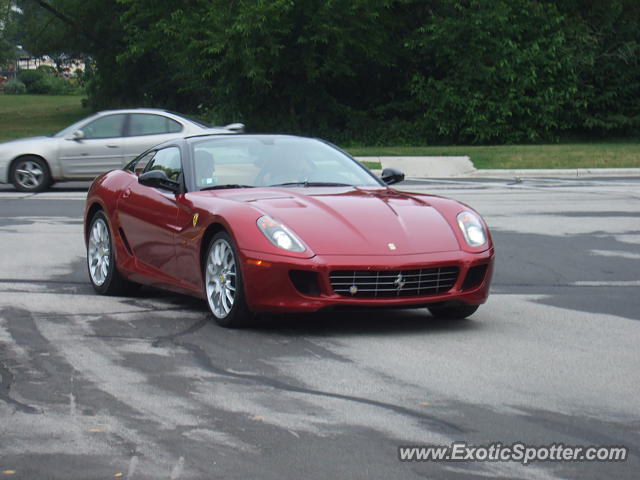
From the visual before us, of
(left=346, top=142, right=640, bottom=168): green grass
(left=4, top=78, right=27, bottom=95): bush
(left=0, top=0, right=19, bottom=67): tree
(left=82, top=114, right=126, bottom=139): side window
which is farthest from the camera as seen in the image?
(left=4, top=78, right=27, bottom=95): bush

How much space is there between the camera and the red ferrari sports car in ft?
25.8

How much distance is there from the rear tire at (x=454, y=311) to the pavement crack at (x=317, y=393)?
192cm

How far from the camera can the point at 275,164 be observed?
926 cm

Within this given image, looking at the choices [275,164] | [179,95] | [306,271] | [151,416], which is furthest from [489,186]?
[179,95]

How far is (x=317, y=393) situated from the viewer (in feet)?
20.4

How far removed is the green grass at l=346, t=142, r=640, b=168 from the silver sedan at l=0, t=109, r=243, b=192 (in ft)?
25.3

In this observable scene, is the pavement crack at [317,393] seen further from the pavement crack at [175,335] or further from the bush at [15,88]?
the bush at [15,88]

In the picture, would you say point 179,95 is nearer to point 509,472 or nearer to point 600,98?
point 600,98

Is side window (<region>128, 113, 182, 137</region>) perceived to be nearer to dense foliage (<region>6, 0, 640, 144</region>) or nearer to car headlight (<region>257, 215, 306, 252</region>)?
dense foliage (<region>6, 0, 640, 144</region>)

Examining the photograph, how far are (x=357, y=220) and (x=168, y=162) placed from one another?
2.08 meters

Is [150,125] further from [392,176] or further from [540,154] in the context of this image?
[392,176]

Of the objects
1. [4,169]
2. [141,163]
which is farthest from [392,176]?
[4,169]

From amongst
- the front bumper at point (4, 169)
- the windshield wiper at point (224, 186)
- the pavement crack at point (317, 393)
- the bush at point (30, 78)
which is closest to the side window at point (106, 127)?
the front bumper at point (4, 169)

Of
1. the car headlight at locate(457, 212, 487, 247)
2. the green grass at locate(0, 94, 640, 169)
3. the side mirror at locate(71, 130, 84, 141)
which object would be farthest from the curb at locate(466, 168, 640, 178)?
the car headlight at locate(457, 212, 487, 247)
